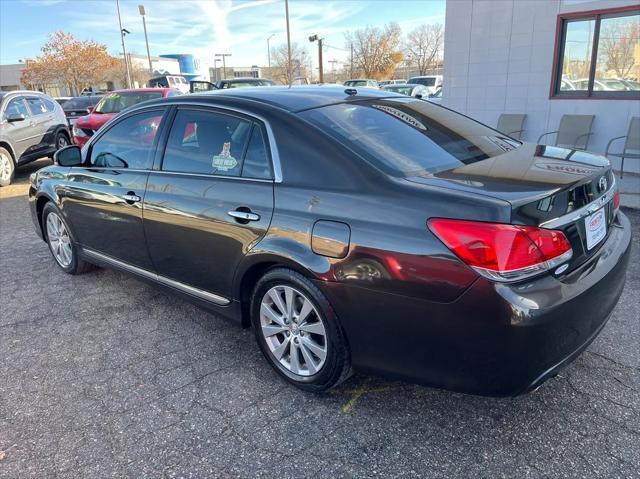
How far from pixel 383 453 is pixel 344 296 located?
2.44ft

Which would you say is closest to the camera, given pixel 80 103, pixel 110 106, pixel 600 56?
pixel 600 56

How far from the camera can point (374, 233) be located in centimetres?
217

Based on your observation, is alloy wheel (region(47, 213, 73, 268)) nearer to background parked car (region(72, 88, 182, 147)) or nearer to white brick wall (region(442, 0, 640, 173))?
background parked car (region(72, 88, 182, 147))

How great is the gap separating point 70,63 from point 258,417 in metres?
50.2

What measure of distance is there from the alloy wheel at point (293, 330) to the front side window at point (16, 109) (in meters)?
9.37

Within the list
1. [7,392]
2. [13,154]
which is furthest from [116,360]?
[13,154]

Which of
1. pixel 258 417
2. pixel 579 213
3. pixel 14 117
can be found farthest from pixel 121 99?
pixel 579 213

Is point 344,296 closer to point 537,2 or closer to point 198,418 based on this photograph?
point 198,418

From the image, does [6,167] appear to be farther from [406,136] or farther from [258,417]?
[406,136]

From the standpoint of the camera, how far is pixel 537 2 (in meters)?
8.29

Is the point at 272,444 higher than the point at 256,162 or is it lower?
lower

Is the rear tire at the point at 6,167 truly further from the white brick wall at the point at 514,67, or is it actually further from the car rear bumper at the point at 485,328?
the car rear bumper at the point at 485,328

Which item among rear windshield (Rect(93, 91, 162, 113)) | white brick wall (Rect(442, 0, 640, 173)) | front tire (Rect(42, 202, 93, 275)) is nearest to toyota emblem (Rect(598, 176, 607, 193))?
front tire (Rect(42, 202, 93, 275))

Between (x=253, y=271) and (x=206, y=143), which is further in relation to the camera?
(x=206, y=143)
